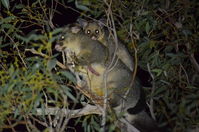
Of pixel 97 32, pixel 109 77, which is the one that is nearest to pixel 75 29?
pixel 97 32

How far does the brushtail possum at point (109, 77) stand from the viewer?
11.0 ft

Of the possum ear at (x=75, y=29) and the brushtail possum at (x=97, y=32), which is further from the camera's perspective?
the brushtail possum at (x=97, y=32)

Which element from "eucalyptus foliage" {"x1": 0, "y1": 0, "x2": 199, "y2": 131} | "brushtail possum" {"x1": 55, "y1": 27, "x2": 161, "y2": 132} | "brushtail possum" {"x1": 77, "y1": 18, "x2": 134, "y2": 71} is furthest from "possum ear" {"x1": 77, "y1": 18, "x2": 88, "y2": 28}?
"eucalyptus foliage" {"x1": 0, "y1": 0, "x2": 199, "y2": 131}

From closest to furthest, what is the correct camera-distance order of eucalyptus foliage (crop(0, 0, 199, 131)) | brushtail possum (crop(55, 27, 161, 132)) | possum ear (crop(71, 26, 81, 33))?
eucalyptus foliage (crop(0, 0, 199, 131)) < brushtail possum (crop(55, 27, 161, 132)) < possum ear (crop(71, 26, 81, 33))

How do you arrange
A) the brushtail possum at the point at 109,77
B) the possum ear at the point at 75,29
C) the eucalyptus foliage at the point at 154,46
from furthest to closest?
1. the possum ear at the point at 75,29
2. the brushtail possum at the point at 109,77
3. the eucalyptus foliage at the point at 154,46

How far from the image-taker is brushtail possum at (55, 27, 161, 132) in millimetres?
3359

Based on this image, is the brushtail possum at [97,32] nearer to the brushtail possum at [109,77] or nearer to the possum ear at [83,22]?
the possum ear at [83,22]

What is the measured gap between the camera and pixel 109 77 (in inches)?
143

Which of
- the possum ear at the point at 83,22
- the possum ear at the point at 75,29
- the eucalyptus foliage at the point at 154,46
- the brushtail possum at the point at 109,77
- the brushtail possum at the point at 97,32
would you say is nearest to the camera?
the eucalyptus foliage at the point at 154,46

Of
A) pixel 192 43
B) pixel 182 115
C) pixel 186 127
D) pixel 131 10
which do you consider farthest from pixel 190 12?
pixel 182 115

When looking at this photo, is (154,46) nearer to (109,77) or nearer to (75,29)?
(109,77)

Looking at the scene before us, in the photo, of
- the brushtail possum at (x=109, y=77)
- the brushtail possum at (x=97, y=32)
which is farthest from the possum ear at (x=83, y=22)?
the brushtail possum at (x=109, y=77)

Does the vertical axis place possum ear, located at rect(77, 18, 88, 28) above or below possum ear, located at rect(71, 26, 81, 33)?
above

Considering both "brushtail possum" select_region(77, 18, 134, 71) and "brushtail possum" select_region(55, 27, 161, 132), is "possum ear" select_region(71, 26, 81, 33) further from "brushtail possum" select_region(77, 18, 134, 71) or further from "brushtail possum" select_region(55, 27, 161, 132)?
"brushtail possum" select_region(77, 18, 134, 71)
